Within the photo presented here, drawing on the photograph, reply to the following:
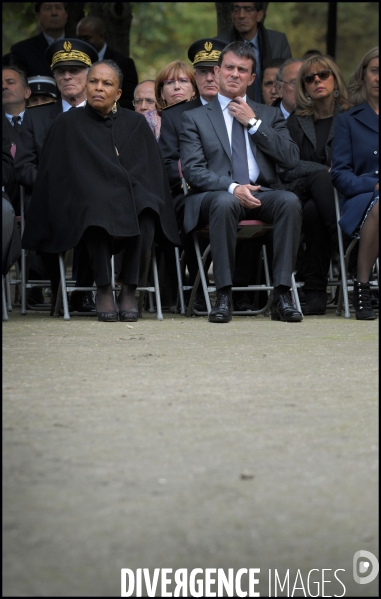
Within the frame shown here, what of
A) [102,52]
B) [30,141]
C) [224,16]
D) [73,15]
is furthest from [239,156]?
[73,15]

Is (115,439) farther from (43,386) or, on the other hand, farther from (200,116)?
(200,116)

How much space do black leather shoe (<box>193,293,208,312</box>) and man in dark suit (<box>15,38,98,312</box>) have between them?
0.75 m

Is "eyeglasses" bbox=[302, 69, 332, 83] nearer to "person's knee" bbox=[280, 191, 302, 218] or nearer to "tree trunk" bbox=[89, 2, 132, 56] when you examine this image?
"person's knee" bbox=[280, 191, 302, 218]

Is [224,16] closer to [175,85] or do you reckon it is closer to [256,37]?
[256,37]

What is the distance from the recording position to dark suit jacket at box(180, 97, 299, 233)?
25.7 ft

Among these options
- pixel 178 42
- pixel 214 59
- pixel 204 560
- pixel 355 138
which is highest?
pixel 178 42

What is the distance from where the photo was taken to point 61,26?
439 inches

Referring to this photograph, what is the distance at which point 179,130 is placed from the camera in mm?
8469

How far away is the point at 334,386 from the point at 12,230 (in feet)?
10.9

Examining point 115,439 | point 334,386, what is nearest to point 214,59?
point 334,386

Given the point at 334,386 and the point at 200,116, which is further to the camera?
the point at 200,116

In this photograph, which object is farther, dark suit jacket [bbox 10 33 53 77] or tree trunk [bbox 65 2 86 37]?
tree trunk [bbox 65 2 86 37]

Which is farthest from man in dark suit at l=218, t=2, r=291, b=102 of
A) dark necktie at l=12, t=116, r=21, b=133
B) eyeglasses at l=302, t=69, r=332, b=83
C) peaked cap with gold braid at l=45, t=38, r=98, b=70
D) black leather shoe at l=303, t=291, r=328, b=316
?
black leather shoe at l=303, t=291, r=328, b=316

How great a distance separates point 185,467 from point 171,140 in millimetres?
5509
